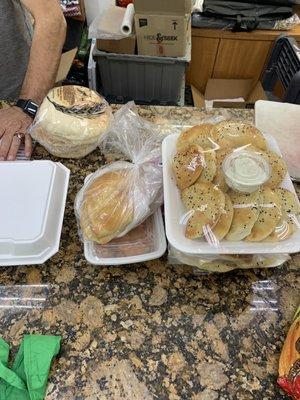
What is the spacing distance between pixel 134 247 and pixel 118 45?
1.35 m

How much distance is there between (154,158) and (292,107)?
492 mm

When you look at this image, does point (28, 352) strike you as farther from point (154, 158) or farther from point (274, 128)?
point (274, 128)

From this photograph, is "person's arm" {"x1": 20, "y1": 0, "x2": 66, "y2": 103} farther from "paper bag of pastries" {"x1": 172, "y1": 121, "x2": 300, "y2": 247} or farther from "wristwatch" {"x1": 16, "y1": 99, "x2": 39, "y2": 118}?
"paper bag of pastries" {"x1": 172, "y1": 121, "x2": 300, "y2": 247}

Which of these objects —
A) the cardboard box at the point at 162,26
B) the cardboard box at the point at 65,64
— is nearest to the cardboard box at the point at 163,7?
the cardboard box at the point at 162,26

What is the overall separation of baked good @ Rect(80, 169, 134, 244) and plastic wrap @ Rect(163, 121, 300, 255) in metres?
0.09

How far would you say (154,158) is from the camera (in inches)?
27.0

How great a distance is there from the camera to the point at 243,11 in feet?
5.88

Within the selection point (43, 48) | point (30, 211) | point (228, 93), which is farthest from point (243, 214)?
point (228, 93)

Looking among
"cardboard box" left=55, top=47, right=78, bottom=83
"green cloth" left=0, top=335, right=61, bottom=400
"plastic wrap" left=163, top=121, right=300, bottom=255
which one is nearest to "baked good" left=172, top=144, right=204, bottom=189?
"plastic wrap" left=163, top=121, right=300, bottom=255

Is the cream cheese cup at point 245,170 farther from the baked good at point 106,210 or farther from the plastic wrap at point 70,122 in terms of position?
the plastic wrap at point 70,122

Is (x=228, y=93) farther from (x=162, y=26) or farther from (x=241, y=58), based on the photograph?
(x=162, y=26)

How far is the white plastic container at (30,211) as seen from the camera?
1.94 feet

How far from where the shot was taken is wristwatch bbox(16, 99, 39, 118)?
2.95ft

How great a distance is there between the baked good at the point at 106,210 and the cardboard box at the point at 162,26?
114 cm
